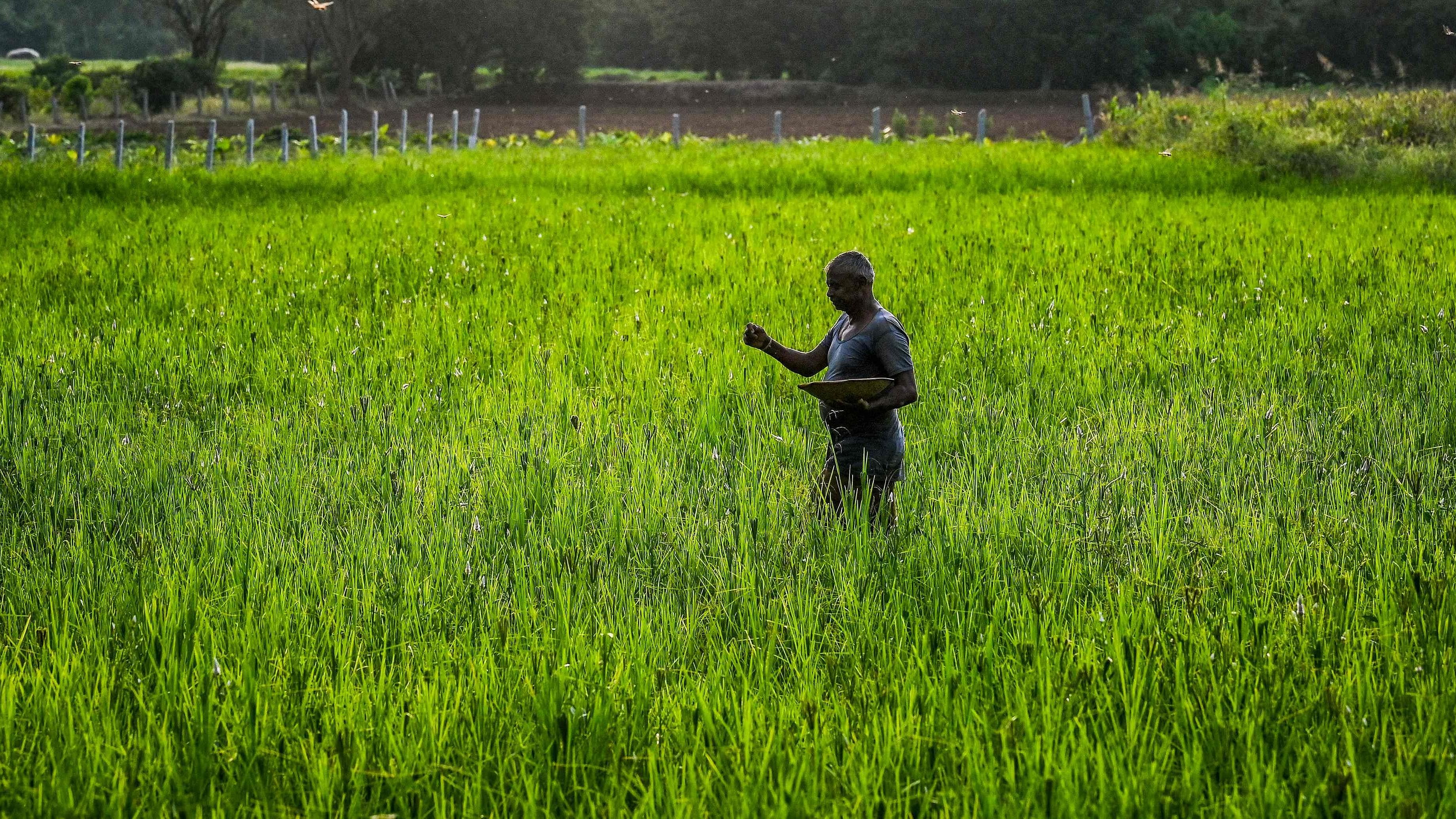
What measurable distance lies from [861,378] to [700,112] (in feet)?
151

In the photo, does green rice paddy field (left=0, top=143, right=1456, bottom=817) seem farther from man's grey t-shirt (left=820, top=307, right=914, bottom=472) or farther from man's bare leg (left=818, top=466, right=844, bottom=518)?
man's grey t-shirt (left=820, top=307, right=914, bottom=472)

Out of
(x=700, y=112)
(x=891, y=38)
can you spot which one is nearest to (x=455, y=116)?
(x=700, y=112)

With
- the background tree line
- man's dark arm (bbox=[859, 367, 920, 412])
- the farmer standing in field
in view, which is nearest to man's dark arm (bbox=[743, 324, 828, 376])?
the farmer standing in field

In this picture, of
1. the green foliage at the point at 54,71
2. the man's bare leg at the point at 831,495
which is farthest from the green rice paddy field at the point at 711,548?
the green foliage at the point at 54,71

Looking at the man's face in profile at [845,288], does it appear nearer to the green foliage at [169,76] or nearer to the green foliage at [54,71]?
the green foliage at [169,76]

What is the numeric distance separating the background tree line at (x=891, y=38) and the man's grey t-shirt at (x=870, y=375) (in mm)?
40437

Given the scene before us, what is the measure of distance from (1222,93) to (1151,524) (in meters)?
18.7

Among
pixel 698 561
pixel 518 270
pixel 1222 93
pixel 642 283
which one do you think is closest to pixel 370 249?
pixel 518 270

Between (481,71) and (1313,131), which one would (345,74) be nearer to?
(481,71)

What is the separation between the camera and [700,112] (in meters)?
48.1

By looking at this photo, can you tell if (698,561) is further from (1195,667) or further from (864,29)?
(864,29)

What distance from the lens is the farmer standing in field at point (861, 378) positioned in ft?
12.5

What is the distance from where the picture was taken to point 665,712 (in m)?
2.80

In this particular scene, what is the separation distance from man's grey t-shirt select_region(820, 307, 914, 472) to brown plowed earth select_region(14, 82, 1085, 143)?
102ft
